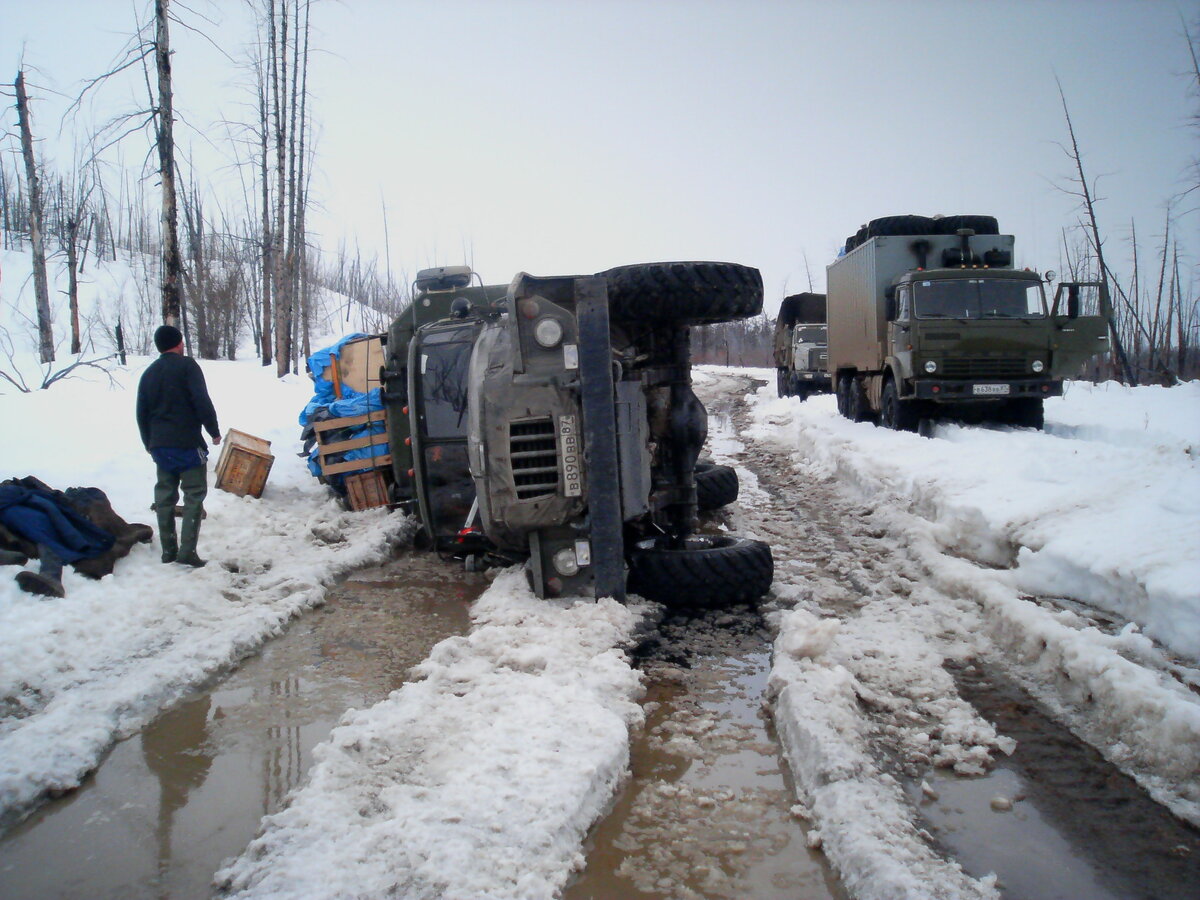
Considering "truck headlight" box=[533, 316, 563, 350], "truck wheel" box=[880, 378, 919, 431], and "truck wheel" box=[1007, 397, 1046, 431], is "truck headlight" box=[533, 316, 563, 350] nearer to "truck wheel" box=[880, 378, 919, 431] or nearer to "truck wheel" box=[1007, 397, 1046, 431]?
"truck wheel" box=[880, 378, 919, 431]

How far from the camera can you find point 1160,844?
2.53m

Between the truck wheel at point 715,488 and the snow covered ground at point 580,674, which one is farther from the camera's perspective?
the truck wheel at point 715,488

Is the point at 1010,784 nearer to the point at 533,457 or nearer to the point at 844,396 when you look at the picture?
the point at 533,457

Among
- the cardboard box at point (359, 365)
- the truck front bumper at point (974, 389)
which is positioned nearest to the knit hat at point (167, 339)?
the cardboard box at point (359, 365)

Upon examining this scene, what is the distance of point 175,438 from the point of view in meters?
6.13

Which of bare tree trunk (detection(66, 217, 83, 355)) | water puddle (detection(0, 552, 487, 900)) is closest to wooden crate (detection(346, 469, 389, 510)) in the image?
water puddle (detection(0, 552, 487, 900))

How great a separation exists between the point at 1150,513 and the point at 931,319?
7.23m

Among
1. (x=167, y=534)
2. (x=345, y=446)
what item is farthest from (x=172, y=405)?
(x=345, y=446)

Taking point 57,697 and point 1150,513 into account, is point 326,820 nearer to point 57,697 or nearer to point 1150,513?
point 57,697

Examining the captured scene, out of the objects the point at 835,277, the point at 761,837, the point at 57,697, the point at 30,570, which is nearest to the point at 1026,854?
the point at 761,837

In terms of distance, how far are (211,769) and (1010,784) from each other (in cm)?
322

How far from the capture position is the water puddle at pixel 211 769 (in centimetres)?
267

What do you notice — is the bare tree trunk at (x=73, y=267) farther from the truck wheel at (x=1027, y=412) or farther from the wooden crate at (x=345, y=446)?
the truck wheel at (x=1027, y=412)

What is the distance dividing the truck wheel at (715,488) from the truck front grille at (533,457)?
3.42 m
